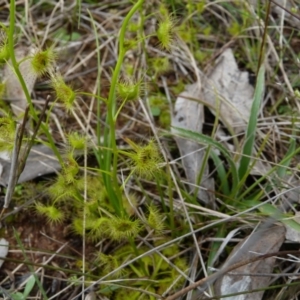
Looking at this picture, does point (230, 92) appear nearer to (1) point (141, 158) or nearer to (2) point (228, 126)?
(2) point (228, 126)

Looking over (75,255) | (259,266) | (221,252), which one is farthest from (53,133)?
(259,266)

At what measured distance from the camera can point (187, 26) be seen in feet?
7.00

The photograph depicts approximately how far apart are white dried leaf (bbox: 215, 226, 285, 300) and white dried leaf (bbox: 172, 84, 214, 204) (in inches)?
7.9

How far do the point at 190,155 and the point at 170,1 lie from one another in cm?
65

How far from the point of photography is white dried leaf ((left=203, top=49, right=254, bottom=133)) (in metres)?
1.90

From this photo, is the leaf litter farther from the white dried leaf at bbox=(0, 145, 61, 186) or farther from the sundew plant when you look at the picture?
the white dried leaf at bbox=(0, 145, 61, 186)

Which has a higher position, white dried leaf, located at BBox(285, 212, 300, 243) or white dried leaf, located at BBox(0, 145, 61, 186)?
white dried leaf, located at BBox(0, 145, 61, 186)

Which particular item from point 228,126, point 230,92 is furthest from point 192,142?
point 230,92

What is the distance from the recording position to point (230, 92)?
2.01 m

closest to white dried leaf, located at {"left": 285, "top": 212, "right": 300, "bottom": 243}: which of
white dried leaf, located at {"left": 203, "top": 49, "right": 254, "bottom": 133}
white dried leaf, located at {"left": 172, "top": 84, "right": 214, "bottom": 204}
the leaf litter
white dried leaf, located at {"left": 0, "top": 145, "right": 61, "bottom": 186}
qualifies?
the leaf litter

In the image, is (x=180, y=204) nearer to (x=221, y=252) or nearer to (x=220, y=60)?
(x=221, y=252)

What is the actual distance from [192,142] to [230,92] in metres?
0.32

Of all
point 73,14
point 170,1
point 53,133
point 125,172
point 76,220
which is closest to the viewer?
point 76,220

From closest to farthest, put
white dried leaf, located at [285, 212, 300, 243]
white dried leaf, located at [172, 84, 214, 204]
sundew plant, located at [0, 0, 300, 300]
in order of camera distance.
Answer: sundew plant, located at [0, 0, 300, 300] < white dried leaf, located at [285, 212, 300, 243] < white dried leaf, located at [172, 84, 214, 204]
